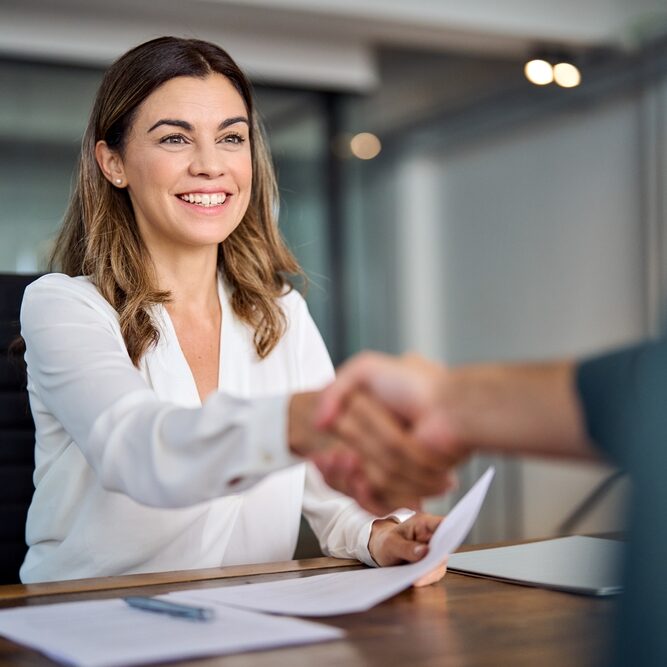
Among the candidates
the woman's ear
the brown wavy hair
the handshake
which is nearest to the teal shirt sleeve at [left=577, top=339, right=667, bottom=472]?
the handshake

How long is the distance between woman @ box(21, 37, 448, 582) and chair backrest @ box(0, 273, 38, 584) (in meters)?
0.11

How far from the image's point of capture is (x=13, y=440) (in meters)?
1.96

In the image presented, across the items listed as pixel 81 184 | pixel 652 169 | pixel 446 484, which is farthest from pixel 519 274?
pixel 446 484

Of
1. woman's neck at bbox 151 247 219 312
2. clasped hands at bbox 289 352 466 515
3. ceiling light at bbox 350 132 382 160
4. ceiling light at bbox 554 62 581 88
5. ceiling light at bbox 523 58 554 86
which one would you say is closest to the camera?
clasped hands at bbox 289 352 466 515

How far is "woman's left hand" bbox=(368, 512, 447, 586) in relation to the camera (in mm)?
1481

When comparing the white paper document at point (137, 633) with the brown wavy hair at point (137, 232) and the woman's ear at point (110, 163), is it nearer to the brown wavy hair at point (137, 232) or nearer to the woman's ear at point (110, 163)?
the brown wavy hair at point (137, 232)

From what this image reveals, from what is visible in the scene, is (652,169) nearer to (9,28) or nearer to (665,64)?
(665,64)

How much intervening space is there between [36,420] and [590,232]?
4.34 m

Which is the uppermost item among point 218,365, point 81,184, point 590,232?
point 590,232

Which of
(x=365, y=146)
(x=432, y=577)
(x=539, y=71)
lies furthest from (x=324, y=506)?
(x=365, y=146)

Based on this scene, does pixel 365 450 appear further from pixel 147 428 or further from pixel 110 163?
pixel 110 163

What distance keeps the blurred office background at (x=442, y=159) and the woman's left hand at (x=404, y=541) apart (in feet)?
11.4

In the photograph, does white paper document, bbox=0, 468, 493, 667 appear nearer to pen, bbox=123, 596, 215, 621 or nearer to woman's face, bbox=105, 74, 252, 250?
pen, bbox=123, 596, 215, 621

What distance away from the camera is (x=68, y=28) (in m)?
5.37
